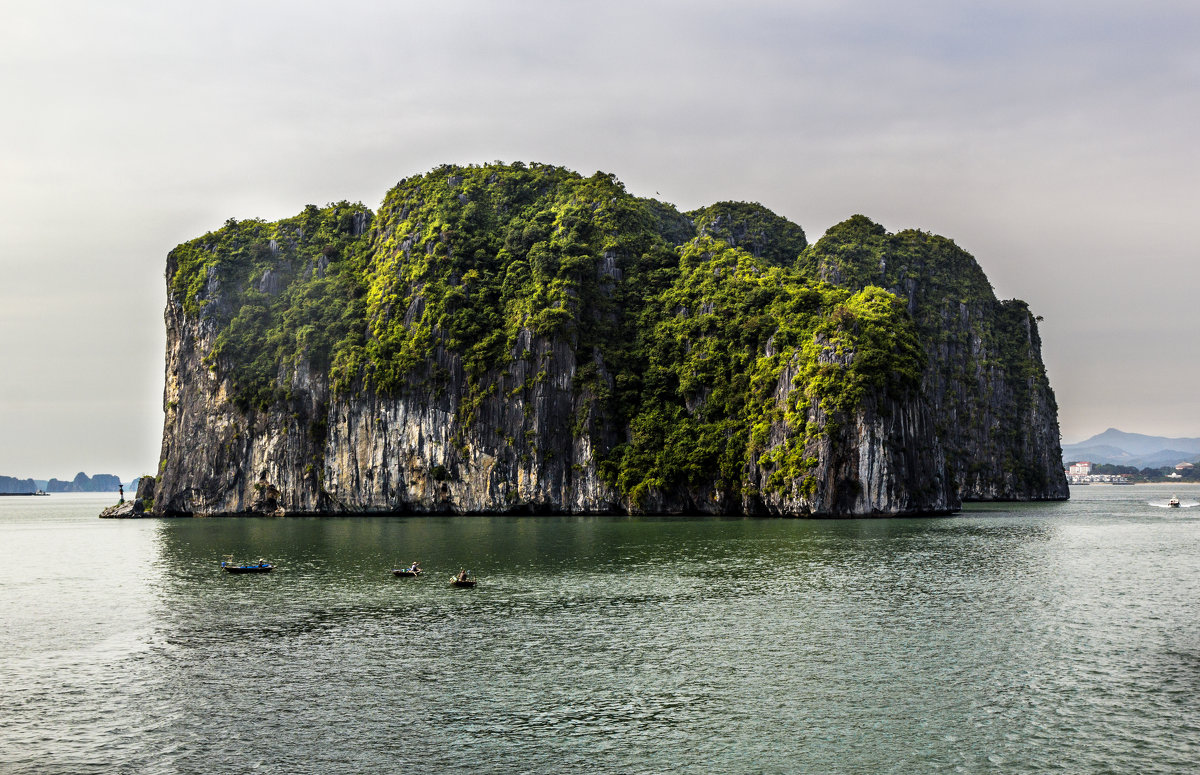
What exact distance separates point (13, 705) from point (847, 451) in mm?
80874

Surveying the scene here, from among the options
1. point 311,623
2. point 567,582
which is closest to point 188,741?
point 311,623

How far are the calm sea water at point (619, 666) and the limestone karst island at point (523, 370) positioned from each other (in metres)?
42.2

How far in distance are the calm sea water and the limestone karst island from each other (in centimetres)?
4219

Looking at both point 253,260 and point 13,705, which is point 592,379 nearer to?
point 253,260

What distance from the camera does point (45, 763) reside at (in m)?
21.0

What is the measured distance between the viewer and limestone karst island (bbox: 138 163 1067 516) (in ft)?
326

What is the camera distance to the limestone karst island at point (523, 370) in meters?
99.4

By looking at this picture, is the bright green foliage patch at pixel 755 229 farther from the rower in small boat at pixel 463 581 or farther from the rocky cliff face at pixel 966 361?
the rower in small boat at pixel 463 581

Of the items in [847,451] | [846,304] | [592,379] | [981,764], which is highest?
[846,304]

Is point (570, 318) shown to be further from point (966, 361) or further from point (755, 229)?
point (966, 361)

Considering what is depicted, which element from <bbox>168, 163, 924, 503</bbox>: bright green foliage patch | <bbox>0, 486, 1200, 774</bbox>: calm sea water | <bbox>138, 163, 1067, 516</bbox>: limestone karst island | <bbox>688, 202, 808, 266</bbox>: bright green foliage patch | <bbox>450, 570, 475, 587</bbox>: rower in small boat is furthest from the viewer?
<bbox>688, 202, 808, 266</bbox>: bright green foliage patch

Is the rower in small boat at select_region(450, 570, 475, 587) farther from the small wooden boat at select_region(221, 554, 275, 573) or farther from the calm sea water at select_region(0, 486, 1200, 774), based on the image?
the small wooden boat at select_region(221, 554, 275, 573)

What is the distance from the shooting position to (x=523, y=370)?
115 meters

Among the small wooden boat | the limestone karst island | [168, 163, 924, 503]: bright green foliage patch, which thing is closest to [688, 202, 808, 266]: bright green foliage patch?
the limestone karst island
